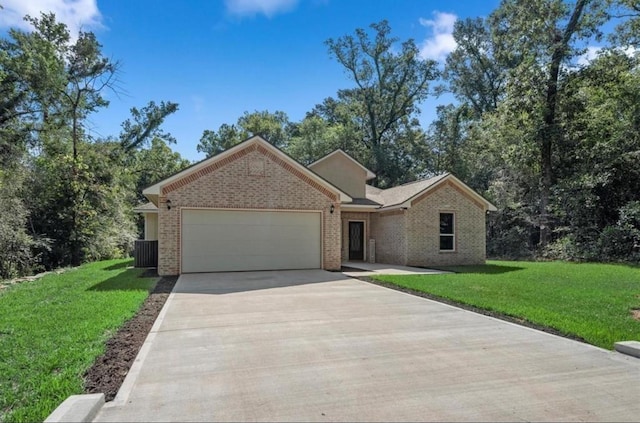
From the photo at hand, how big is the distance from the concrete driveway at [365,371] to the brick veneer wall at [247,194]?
6.23 metres

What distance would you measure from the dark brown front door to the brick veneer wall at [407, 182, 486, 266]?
10.6ft

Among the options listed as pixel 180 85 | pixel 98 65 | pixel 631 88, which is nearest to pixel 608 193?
pixel 631 88

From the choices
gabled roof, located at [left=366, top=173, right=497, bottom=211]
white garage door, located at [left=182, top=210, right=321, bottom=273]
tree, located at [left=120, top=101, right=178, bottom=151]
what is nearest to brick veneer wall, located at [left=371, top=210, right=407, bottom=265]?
gabled roof, located at [left=366, top=173, right=497, bottom=211]

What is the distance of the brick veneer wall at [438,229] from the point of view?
57.4 feet

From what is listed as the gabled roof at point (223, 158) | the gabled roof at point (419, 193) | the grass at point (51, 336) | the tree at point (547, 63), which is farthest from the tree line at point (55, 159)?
the tree at point (547, 63)

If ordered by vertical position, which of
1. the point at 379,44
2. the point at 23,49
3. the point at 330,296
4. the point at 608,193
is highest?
the point at 379,44

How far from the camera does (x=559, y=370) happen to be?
15.2ft

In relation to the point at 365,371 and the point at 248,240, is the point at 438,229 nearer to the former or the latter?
the point at 248,240

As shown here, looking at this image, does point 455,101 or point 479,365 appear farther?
point 455,101

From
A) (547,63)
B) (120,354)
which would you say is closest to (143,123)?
(547,63)

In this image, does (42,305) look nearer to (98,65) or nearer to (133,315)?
(133,315)

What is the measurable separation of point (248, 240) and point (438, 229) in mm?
8451

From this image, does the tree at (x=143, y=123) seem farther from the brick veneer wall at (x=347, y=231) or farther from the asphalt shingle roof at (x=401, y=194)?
the brick veneer wall at (x=347, y=231)

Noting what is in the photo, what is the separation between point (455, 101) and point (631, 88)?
18.5m
